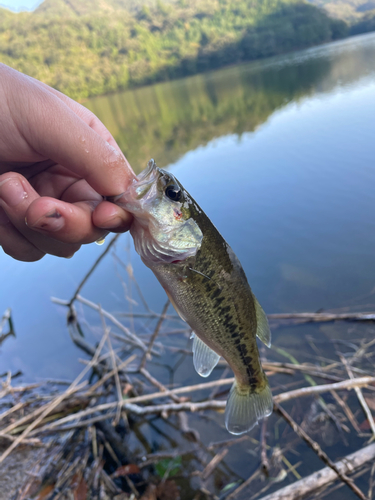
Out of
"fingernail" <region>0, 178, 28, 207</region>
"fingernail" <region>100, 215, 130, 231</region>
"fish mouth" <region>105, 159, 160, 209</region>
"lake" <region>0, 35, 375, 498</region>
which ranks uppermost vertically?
"fingernail" <region>0, 178, 28, 207</region>

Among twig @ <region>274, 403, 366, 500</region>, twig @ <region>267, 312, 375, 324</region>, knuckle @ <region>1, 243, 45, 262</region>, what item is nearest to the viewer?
knuckle @ <region>1, 243, 45, 262</region>

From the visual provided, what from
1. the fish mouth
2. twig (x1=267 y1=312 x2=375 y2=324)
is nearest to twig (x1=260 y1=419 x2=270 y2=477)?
twig (x1=267 y1=312 x2=375 y2=324)

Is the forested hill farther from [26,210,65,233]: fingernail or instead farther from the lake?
[26,210,65,233]: fingernail

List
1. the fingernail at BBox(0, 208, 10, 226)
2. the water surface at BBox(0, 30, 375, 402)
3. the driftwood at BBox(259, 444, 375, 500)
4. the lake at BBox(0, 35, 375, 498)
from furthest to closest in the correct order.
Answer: the water surface at BBox(0, 30, 375, 402) < the lake at BBox(0, 35, 375, 498) < the driftwood at BBox(259, 444, 375, 500) < the fingernail at BBox(0, 208, 10, 226)

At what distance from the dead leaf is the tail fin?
1.72 metres

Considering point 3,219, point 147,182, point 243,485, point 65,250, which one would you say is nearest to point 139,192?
point 147,182

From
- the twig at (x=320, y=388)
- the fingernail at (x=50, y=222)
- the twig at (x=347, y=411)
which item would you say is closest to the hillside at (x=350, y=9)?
the twig at (x=347, y=411)

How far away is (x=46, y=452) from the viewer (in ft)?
11.2

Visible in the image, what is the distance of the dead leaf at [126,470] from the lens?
3137 mm

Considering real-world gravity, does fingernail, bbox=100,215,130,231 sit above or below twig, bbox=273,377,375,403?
above

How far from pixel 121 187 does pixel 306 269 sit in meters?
5.61

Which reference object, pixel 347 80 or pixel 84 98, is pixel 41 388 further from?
pixel 84 98

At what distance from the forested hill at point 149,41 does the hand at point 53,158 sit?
85605 mm

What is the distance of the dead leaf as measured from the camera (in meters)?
3.14
